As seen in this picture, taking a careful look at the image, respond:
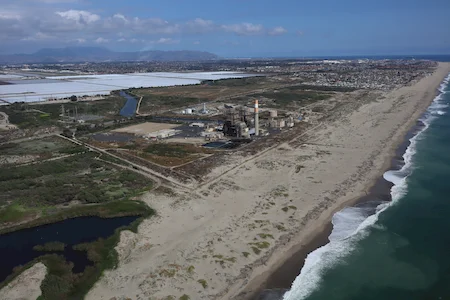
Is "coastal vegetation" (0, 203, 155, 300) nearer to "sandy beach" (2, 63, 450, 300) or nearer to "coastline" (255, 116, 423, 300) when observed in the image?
"sandy beach" (2, 63, 450, 300)

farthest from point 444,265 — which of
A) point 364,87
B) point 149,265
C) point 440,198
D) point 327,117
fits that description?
point 364,87

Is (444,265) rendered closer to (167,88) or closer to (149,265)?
(149,265)

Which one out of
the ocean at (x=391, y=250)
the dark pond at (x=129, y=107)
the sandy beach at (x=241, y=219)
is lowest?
the ocean at (x=391, y=250)

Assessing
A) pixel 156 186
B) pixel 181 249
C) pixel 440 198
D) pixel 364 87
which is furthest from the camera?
pixel 364 87

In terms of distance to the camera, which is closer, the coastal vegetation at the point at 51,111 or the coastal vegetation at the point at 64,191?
the coastal vegetation at the point at 64,191

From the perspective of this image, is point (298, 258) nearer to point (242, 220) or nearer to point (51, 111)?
point (242, 220)

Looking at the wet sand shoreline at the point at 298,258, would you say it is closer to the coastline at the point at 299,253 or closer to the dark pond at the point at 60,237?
the coastline at the point at 299,253

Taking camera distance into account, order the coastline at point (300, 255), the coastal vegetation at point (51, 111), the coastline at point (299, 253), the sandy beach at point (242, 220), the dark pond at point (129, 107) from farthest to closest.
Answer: the dark pond at point (129, 107) < the coastal vegetation at point (51, 111) < the sandy beach at point (242, 220) < the coastline at point (300, 255) < the coastline at point (299, 253)

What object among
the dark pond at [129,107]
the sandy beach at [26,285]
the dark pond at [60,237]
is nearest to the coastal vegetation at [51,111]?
the dark pond at [129,107]
